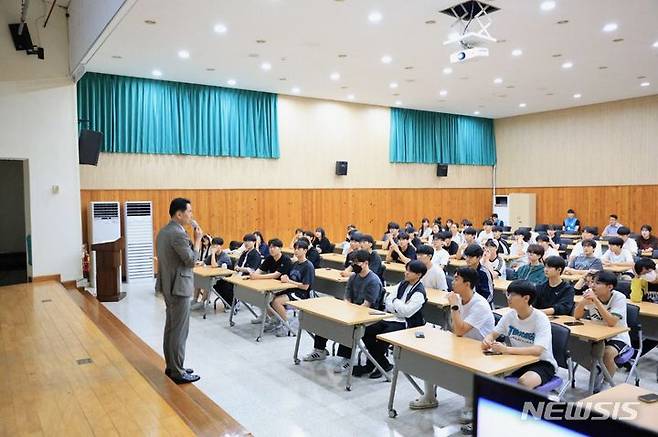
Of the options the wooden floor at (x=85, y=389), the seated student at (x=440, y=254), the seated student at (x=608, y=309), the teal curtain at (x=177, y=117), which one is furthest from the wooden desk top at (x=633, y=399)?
the teal curtain at (x=177, y=117)

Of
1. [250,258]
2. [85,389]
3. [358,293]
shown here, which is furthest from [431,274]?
[85,389]

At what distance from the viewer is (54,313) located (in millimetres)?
6926

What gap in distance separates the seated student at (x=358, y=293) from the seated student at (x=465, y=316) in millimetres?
1316

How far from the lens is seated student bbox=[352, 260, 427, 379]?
5352mm

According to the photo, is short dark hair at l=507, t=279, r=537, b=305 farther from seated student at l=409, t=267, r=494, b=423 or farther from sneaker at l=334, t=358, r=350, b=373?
sneaker at l=334, t=358, r=350, b=373

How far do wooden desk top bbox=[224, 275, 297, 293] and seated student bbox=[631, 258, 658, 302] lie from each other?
4.30m

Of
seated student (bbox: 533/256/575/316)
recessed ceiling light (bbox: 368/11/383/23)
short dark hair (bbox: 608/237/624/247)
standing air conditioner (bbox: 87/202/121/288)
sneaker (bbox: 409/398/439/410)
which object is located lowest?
sneaker (bbox: 409/398/439/410)

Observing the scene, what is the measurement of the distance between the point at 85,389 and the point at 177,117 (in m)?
9.66

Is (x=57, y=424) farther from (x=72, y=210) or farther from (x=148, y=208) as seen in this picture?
(x=148, y=208)

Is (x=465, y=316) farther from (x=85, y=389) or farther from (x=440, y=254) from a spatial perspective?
(x=440, y=254)

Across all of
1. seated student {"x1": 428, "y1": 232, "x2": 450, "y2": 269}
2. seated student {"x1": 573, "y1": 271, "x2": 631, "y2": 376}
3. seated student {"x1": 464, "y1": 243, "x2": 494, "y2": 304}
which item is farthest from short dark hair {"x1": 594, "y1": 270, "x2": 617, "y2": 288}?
seated student {"x1": 428, "y1": 232, "x2": 450, "y2": 269}

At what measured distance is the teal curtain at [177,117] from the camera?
38.5ft

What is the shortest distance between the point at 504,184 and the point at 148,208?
13.9 meters

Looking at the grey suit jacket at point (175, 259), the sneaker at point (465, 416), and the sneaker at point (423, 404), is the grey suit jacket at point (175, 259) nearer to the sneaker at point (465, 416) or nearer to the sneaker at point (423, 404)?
the sneaker at point (423, 404)
